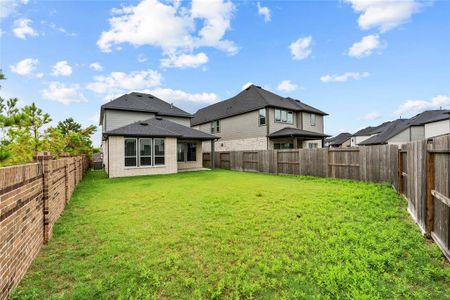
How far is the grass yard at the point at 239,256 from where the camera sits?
2576 mm

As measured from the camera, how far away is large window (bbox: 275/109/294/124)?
70.2ft

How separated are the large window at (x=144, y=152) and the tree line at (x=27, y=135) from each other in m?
3.74

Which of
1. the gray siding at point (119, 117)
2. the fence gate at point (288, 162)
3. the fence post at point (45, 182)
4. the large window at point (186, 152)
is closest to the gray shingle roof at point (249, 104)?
the large window at point (186, 152)

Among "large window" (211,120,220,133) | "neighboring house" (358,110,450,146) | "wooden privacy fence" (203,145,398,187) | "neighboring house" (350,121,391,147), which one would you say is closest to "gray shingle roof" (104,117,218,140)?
"wooden privacy fence" (203,145,398,187)

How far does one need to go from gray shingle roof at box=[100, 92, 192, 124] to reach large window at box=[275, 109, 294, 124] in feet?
30.8

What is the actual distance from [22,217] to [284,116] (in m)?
21.4

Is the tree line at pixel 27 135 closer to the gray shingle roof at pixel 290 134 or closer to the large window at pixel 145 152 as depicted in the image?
the large window at pixel 145 152

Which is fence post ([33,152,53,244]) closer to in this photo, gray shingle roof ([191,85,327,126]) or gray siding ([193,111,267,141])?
gray siding ([193,111,267,141])

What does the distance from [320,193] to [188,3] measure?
1186 centimetres

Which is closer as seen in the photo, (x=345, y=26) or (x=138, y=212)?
(x=138, y=212)

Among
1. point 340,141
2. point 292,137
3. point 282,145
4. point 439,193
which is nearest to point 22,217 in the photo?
point 439,193

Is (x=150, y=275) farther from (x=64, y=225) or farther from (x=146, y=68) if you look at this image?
(x=146, y=68)

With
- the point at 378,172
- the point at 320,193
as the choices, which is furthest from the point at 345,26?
the point at 320,193

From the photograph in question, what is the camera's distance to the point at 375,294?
245 cm
